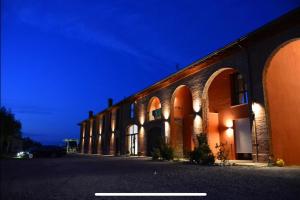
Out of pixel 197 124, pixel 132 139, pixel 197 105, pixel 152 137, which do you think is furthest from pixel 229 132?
pixel 132 139

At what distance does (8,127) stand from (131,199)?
39270mm

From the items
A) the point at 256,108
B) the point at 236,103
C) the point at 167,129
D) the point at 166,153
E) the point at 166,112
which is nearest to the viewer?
the point at 256,108

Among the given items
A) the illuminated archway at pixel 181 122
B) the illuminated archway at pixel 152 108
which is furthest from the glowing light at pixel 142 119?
the illuminated archway at pixel 181 122

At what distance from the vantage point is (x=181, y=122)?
22.2 m

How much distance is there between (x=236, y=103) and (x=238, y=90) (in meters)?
0.90

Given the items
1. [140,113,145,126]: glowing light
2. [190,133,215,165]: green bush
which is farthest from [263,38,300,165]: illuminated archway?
[140,113,145,126]: glowing light

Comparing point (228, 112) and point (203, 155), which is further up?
point (228, 112)

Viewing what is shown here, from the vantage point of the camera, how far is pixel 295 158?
1313 centimetres

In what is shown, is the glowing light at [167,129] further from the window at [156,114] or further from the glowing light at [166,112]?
the window at [156,114]

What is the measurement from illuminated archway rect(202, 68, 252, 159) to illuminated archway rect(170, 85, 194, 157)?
8.00ft

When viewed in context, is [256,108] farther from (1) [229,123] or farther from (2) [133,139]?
(2) [133,139]

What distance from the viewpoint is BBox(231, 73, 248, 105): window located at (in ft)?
58.3

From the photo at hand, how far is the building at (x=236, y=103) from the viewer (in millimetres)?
12961

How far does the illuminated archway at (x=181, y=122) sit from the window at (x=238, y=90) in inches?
147
